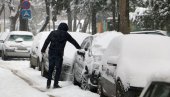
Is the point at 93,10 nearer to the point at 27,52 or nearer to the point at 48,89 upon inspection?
the point at 27,52

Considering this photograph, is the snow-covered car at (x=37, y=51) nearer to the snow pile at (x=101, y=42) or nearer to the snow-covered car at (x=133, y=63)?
the snow pile at (x=101, y=42)

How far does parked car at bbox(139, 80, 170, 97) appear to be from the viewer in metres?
4.34

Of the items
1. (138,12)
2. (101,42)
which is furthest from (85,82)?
(138,12)

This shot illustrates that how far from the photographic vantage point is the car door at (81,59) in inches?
527

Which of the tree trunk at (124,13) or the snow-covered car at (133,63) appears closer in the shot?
the snow-covered car at (133,63)

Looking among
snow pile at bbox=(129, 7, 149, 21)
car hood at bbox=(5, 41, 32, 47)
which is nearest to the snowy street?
car hood at bbox=(5, 41, 32, 47)

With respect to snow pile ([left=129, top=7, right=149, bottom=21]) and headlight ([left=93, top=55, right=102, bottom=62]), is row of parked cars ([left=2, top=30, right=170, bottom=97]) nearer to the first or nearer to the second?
headlight ([left=93, top=55, right=102, bottom=62])

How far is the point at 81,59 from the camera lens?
1366cm

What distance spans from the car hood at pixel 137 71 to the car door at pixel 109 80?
22.3 inches

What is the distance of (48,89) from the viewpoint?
1344 centimetres

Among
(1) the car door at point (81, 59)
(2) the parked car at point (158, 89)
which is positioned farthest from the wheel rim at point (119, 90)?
(2) the parked car at point (158, 89)

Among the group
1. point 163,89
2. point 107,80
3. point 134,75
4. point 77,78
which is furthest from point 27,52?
point 163,89

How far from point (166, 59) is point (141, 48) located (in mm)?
695

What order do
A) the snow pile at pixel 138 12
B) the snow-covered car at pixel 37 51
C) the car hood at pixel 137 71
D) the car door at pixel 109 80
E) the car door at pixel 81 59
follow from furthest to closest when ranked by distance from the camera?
the snow pile at pixel 138 12 < the snow-covered car at pixel 37 51 < the car door at pixel 81 59 < the car door at pixel 109 80 < the car hood at pixel 137 71
